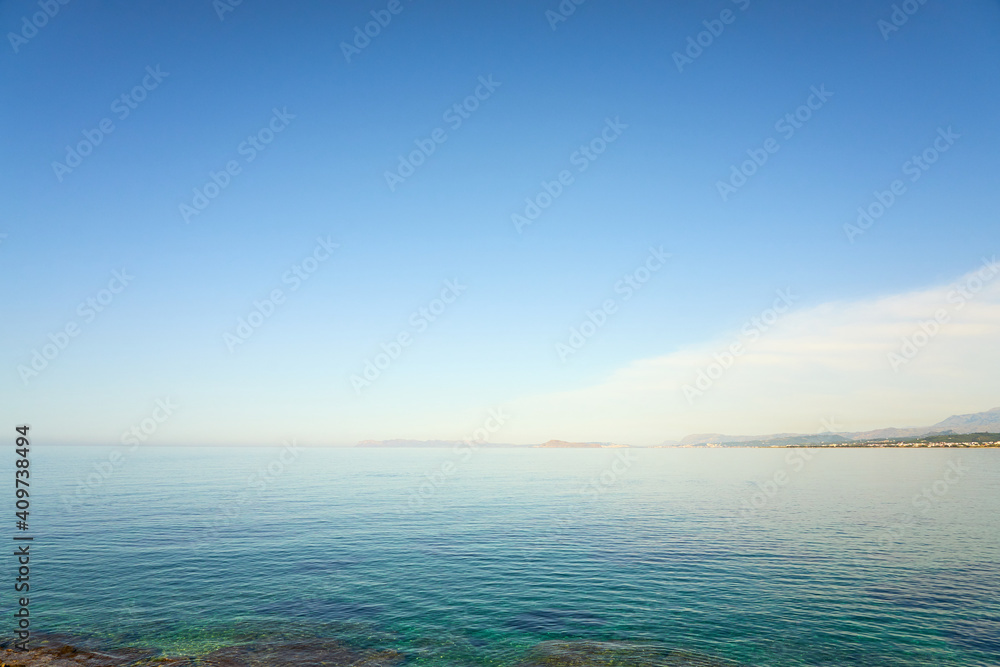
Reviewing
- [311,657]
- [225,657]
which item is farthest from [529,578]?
[225,657]

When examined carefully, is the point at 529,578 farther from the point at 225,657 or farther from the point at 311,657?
the point at 225,657

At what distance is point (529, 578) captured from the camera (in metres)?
42.0

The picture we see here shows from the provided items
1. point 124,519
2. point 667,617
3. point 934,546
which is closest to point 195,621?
point 667,617

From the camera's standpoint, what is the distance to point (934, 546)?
52.6 m

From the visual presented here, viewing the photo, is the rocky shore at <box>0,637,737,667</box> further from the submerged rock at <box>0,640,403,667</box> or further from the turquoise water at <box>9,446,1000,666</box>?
the turquoise water at <box>9,446,1000,666</box>

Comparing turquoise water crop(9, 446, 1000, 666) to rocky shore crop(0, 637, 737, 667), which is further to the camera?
turquoise water crop(9, 446, 1000, 666)

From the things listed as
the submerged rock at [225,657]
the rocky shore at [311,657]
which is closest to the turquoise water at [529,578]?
the rocky shore at [311,657]

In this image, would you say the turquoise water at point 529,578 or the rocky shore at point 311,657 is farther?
the turquoise water at point 529,578

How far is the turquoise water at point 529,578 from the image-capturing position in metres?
29.8

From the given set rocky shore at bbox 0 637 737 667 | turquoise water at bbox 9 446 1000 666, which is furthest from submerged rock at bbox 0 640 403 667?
turquoise water at bbox 9 446 1000 666

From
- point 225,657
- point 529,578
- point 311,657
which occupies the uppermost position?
point 225,657

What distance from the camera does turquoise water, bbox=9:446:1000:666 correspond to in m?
29.8

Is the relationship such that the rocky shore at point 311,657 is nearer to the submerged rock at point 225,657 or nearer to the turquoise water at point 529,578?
the submerged rock at point 225,657

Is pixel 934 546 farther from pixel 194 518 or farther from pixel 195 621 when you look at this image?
pixel 194 518
